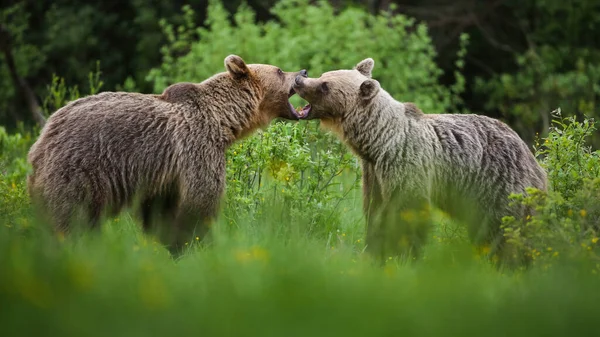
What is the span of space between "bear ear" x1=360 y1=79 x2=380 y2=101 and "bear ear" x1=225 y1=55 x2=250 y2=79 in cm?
94

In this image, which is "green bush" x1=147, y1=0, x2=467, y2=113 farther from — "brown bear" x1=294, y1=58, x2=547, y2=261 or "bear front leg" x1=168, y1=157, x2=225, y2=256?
"bear front leg" x1=168, y1=157, x2=225, y2=256

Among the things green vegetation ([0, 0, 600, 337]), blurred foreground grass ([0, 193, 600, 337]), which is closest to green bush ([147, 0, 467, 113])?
green vegetation ([0, 0, 600, 337])

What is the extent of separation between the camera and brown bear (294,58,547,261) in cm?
596

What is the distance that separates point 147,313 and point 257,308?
0.42 m

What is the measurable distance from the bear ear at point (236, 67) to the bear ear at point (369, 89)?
0.94 metres

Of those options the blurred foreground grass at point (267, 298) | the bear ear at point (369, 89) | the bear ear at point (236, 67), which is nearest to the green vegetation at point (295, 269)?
the blurred foreground grass at point (267, 298)

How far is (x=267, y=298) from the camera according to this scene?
3396mm

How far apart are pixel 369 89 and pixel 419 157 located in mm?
601

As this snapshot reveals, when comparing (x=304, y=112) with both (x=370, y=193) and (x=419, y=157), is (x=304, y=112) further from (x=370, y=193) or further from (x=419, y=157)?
(x=419, y=157)

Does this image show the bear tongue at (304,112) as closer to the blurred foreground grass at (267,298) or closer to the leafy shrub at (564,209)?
the leafy shrub at (564,209)

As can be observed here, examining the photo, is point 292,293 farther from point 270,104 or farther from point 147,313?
point 270,104

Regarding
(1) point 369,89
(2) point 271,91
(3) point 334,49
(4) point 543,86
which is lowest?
(4) point 543,86

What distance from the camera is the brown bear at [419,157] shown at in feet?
19.6

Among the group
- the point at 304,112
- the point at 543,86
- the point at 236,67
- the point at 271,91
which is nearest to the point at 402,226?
the point at 304,112
